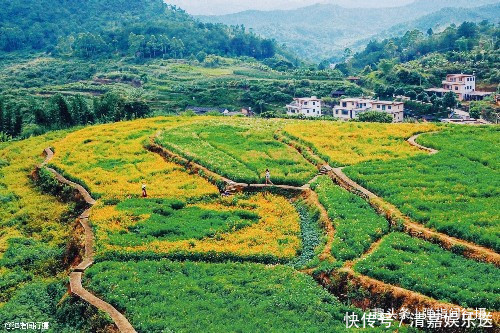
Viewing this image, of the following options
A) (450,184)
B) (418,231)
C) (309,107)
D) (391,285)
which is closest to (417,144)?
(450,184)

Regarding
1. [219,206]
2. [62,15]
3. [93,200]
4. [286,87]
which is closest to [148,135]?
[93,200]

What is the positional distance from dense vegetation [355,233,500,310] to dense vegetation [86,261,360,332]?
8.33ft

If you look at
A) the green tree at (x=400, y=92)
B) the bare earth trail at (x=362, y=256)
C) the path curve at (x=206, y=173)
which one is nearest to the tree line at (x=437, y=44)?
the green tree at (x=400, y=92)

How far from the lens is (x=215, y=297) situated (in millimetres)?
21250

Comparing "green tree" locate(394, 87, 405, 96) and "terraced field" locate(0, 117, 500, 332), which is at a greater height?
"green tree" locate(394, 87, 405, 96)

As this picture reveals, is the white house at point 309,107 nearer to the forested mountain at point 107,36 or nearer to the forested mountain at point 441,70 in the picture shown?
the forested mountain at point 441,70

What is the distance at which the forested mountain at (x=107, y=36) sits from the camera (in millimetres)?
158625

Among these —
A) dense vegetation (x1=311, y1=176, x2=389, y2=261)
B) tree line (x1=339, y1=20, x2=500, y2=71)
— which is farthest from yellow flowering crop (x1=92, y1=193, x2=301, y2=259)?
tree line (x1=339, y1=20, x2=500, y2=71)

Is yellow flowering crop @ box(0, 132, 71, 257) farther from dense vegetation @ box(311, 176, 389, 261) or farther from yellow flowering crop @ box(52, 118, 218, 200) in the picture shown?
dense vegetation @ box(311, 176, 389, 261)

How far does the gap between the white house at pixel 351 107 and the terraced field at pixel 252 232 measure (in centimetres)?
4770

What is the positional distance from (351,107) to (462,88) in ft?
78.2

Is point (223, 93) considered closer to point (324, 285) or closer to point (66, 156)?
point (66, 156)

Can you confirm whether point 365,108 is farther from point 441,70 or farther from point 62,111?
point 62,111

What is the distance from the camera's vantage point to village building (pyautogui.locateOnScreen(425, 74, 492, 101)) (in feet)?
328
